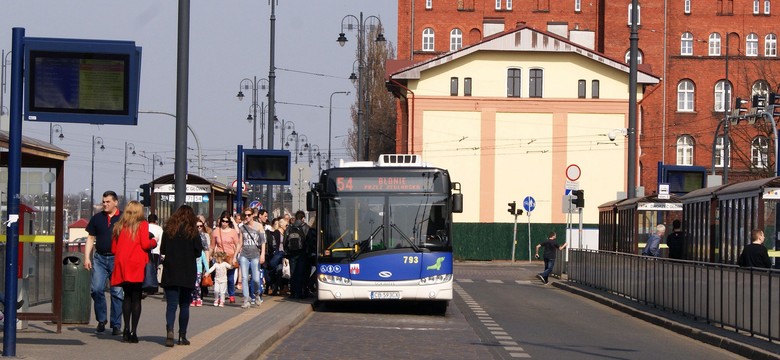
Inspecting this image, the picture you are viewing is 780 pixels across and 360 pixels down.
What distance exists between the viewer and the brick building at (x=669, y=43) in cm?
9250

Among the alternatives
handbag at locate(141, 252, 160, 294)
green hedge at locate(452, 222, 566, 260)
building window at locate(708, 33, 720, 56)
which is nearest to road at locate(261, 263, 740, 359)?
handbag at locate(141, 252, 160, 294)

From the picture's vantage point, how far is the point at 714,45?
9775cm

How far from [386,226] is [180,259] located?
10.0m

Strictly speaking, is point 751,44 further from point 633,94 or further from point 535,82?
point 633,94

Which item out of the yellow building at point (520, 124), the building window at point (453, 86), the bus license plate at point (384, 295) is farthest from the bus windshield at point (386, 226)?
the building window at point (453, 86)

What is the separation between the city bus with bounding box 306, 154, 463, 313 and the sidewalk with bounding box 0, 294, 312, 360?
6.17ft

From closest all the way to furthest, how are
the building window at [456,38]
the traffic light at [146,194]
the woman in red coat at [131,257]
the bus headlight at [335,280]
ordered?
the woman in red coat at [131,257], the bus headlight at [335,280], the traffic light at [146,194], the building window at [456,38]

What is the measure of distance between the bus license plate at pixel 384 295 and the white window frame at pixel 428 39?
7770 centimetres

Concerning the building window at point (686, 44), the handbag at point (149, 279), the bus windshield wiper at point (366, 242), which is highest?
the building window at point (686, 44)

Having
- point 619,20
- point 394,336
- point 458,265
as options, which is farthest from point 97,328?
point 619,20

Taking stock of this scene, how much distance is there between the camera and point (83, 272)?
18.2m

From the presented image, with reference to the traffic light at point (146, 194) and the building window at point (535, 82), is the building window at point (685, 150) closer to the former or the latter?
the building window at point (535, 82)

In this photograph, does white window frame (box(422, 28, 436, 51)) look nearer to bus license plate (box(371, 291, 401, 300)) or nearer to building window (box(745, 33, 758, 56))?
building window (box(745, 33, 758, 56))

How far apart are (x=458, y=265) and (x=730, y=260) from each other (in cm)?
3652
